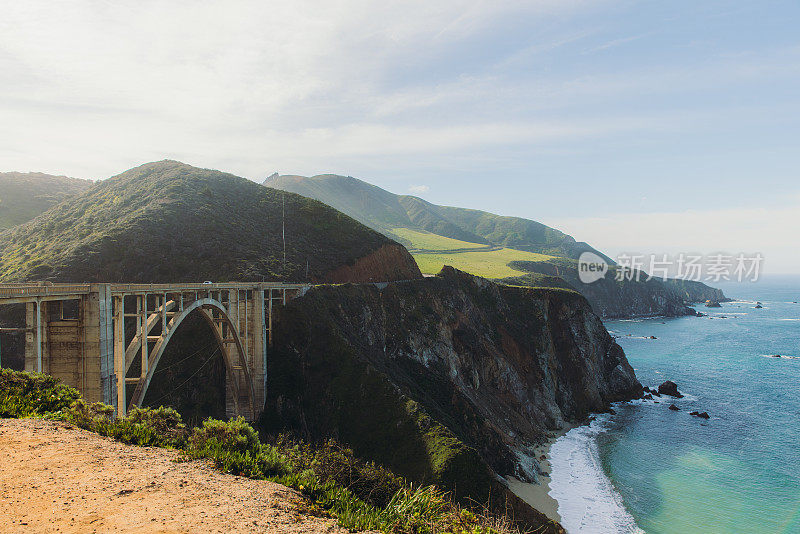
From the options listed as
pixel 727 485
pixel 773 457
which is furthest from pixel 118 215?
pixel 773 457

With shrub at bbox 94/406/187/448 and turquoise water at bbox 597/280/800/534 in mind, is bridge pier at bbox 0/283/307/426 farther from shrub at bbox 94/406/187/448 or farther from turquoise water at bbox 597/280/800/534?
turquoise water at bbox 597/280/800/534

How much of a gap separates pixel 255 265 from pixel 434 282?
80.9 ft

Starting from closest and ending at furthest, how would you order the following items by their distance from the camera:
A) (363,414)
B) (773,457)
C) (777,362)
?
(363,414)
(773,457)
(777,362)

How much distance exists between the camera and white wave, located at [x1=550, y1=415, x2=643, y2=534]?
32438 millimetres

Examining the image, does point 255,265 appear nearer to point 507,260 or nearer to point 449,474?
point 449,474

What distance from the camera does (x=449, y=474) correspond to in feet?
96.4

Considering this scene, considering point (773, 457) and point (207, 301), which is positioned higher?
point (207, 301)

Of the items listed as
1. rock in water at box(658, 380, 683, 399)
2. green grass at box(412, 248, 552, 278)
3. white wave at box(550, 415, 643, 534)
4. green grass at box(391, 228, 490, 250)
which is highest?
green grass at box(391, 228, 490, 250)

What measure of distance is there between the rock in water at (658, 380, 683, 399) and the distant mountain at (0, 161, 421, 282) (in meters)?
42.8

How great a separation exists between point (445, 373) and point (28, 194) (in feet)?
360

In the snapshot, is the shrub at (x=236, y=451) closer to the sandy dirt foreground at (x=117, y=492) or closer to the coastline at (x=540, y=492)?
the sandy dirt foreground at (x=117, y=492)

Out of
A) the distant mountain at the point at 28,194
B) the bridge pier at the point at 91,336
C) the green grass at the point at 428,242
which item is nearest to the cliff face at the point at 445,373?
the bridge pier at the point at 91,336

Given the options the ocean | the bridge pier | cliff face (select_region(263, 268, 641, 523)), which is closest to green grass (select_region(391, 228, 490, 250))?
the ocean

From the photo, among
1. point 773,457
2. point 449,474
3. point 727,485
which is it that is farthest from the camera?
point 773,457
